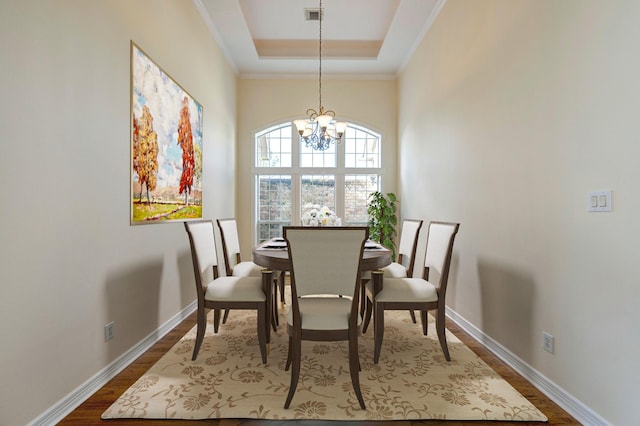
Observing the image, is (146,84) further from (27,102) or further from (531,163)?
(531,163)

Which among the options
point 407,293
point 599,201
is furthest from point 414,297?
point 599,201

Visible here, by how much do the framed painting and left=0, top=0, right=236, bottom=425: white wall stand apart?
0.12 meters

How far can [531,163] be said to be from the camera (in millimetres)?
2340

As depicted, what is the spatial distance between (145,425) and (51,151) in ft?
4.89

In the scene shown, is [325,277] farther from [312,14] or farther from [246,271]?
[312,14]

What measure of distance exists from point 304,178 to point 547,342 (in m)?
4.33

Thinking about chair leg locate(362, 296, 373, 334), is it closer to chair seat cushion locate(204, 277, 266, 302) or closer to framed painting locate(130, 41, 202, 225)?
chair seat cushion locate(204, 277, 266, 302)

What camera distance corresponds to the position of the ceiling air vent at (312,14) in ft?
14.3

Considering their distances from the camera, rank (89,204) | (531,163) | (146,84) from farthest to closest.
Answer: (146,84) < (531,163) < (89,204)

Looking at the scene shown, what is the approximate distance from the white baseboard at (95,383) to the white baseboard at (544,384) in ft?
8.92

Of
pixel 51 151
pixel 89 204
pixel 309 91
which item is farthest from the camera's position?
pixel 309 91

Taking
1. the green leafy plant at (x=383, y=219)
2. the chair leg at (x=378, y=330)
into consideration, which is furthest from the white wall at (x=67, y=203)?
the green leafy plant at (x=383, y=219)

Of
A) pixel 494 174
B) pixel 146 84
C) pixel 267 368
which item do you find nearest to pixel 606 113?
pixel 494 174

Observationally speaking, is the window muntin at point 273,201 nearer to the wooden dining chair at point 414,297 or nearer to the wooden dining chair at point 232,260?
the wooden dining chair at point 232,260
